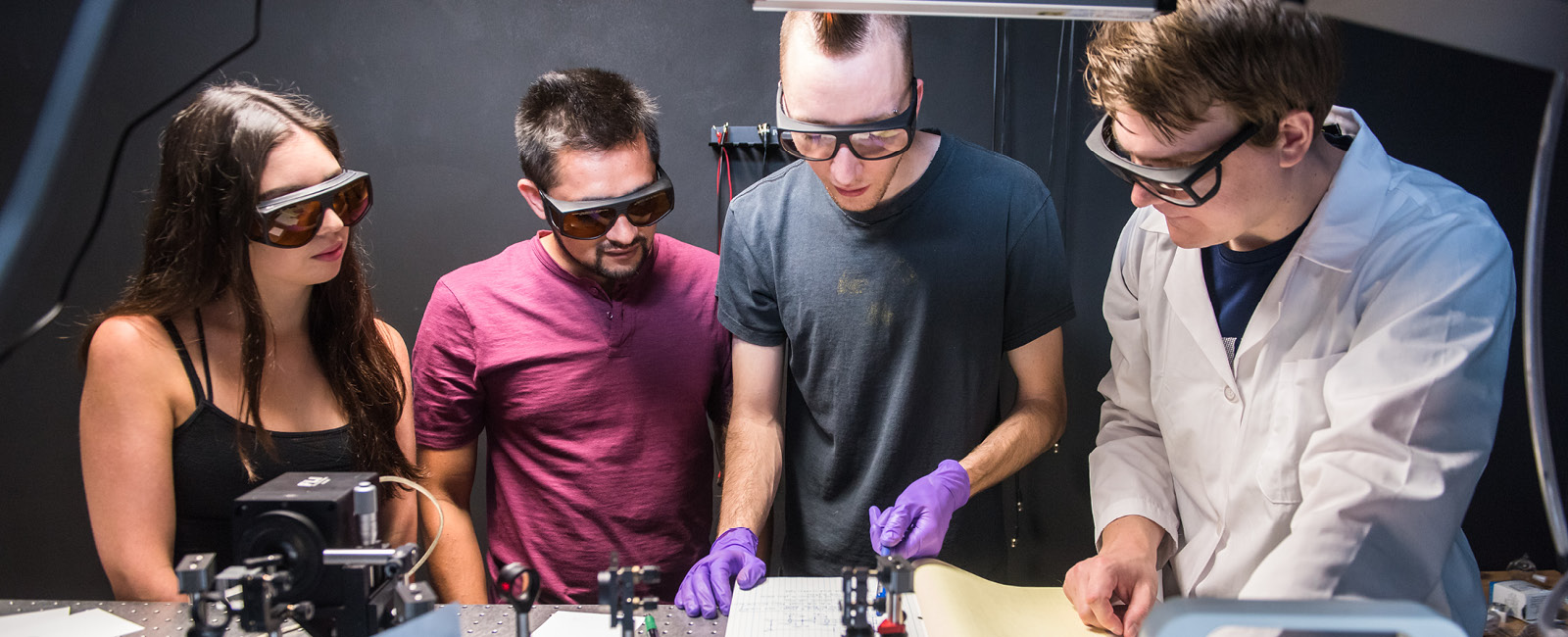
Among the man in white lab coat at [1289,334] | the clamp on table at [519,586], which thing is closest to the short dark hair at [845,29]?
the man in white lab coat at [1289,334]

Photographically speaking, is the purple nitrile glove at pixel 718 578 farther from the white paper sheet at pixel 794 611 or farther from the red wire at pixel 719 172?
the red wire at pixel 719 172

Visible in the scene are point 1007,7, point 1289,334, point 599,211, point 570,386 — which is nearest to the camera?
point 1007,7

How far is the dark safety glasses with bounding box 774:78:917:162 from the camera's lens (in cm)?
175

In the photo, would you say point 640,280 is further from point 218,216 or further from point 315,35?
point 315,35

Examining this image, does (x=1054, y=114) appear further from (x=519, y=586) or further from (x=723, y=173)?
(x=519, y=586)

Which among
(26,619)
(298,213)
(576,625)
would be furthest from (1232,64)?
(26,619)

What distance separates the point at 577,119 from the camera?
2086 mm

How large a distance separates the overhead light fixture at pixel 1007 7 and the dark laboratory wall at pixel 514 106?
5.67ft

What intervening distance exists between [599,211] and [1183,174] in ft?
4.07

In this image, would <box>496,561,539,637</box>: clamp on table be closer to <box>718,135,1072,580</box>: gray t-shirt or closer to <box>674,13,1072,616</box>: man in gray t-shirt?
<box>674,13,1072,616</box>: man in gray t-shirt

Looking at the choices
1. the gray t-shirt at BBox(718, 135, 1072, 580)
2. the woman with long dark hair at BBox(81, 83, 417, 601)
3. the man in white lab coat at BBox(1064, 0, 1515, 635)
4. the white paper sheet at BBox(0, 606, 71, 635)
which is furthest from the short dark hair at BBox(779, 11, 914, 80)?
the white paper sheet at BBox(0, 606, 71, 635)

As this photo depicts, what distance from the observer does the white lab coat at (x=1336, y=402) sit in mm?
1223

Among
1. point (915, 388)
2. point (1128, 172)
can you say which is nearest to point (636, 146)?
point (915, 388)

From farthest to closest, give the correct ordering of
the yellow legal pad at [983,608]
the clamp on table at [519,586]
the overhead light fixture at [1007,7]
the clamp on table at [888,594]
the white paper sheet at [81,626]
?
the white paper sheet at [81,626] < the yellow legal pad at [983,608] < the clamp on table at [888,594] < the clamp on table at [519,586] < the overhead light fixture at [1007,7]
